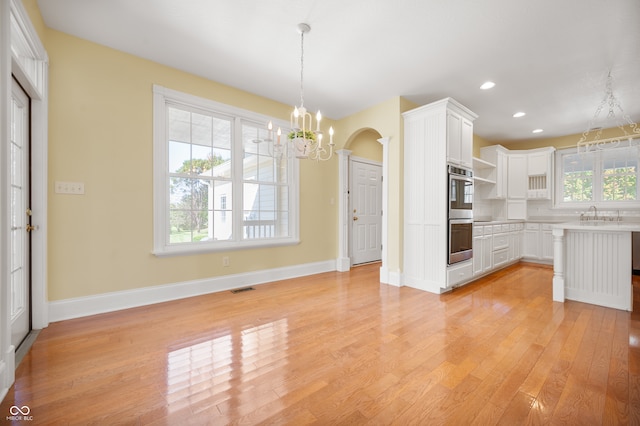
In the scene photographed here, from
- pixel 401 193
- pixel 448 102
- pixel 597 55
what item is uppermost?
pixel 597 55

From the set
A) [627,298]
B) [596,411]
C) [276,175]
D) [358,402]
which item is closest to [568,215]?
[627,298]

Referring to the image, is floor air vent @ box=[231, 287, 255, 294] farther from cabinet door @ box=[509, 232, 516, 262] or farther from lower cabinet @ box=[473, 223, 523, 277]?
cabinet door @ box=[509, 232, 516, 262]

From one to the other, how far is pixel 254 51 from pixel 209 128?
120 cm

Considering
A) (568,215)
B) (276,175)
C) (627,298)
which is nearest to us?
(627,298)

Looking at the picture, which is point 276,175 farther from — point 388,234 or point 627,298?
point 627,298

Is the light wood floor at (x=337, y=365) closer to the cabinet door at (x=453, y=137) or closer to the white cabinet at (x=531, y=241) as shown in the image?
the cabinet door at (x=453, y=137)

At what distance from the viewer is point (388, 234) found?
4.11 meters

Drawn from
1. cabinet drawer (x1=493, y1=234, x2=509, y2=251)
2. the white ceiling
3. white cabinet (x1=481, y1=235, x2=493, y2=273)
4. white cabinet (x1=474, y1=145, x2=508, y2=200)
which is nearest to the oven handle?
white cabinet (x1=481, y1=235, x2=493, y2=273)

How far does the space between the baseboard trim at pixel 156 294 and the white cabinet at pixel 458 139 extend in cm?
282

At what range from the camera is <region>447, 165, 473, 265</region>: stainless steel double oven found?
3.66 meters

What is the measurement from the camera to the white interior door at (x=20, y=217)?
210 centimetres

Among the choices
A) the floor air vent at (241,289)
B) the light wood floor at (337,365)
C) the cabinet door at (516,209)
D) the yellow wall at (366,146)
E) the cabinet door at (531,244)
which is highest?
the yellow wall at (366,146)

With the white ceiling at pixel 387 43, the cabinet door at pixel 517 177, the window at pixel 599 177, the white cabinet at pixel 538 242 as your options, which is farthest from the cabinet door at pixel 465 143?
the window at pixel 599 177

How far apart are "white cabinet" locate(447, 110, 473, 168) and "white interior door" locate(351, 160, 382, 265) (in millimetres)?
1952
